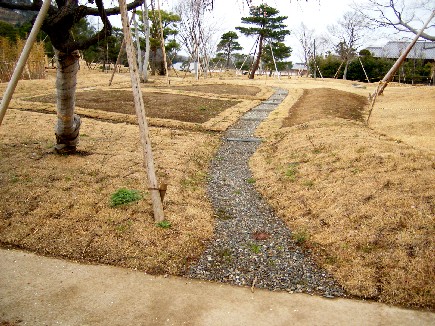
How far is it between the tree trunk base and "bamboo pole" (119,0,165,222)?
286 centimetres

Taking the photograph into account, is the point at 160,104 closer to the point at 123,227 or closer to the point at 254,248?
the point at 123,227

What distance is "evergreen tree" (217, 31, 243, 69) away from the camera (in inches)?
1636

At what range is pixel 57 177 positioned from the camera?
6.45 metres

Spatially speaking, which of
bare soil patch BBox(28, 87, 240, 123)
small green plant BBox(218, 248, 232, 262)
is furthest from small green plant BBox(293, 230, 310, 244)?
bare soil patch BBox(28, 87, 240, 123)

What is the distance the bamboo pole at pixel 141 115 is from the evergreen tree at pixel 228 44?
128 ft

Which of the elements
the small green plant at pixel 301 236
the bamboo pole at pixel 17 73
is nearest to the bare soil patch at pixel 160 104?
the small green plant at pixel 301 236

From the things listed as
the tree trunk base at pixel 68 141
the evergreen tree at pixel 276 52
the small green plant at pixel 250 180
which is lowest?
the small green plant at pixel 250 180

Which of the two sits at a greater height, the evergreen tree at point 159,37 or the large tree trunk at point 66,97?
the evergreen tree at point 159,37

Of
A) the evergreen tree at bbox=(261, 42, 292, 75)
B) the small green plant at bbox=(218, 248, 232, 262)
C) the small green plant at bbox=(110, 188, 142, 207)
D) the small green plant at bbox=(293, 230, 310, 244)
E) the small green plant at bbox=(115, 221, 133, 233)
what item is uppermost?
the evergreen tree at bbox=(261, 42, 292, 75)

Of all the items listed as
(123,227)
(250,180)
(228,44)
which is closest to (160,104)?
(250,180)

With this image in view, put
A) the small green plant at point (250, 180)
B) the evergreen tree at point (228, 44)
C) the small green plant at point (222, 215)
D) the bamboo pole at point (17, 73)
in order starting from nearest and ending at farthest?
1. the bamboo pole at point (17, 73)
2. the small green plant at point (222, 215)
3. the small green plant at point (250, 180)
4. the evergreen tree at point (228, 44)

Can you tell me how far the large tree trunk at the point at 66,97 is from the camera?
626cm

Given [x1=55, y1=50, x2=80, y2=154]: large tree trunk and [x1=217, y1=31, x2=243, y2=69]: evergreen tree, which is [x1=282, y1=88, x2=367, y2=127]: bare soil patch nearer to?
[x1=55, y1=50, x2=80, y2=154]: large tree trunk

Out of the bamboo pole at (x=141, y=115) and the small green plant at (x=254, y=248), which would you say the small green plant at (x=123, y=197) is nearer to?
the bamboo pole at (x=141, y=115)
